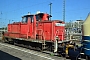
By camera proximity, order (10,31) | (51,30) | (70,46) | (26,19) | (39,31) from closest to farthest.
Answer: (70,46) < (51,30) < (39,31) < (26,19) < (10,31)

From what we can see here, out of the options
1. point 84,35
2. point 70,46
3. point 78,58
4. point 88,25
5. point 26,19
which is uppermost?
point 26,19

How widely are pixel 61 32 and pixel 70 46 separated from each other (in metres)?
3.94

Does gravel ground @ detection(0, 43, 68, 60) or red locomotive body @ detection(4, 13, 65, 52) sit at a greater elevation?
red locomotive body @ detection(4, 13, 65, 52)

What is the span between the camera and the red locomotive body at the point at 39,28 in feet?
41.5

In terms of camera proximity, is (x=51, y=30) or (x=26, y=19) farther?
(x=26, y=19)

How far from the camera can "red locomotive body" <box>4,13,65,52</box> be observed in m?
12.6

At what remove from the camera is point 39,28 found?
13742 millimetres

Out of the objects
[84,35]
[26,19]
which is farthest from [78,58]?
[26,19]

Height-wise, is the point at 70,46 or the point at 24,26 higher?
the point at 24,26

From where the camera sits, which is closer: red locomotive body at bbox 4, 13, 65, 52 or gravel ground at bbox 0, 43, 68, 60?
gravel ground at bbox 0, 43, 68, 60

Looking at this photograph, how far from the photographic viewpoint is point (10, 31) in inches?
724

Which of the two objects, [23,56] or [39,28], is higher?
[39,28]

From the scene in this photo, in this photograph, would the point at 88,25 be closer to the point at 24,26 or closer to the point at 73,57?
the point at 73,57

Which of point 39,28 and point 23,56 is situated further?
point 39,28
